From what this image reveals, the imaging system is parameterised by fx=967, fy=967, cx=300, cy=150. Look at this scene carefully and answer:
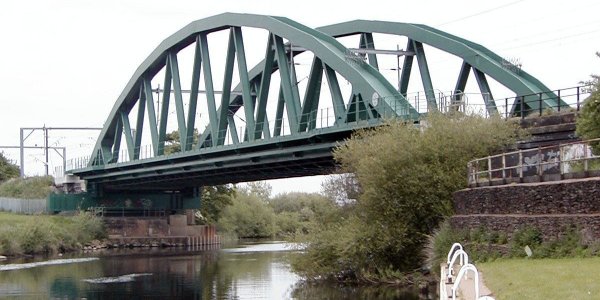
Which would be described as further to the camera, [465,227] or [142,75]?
[142,75]

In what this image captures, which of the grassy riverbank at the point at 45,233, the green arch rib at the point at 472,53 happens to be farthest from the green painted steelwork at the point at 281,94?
the grassy riverbank at the point at 45,233

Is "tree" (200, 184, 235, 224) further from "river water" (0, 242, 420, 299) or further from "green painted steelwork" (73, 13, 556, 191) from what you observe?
"river water" (0, 242, 420, 299)

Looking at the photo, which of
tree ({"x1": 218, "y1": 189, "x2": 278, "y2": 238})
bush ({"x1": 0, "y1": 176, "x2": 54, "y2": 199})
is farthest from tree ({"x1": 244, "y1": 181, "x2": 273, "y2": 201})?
bush ({"x1": 0, "y1": 176, "x2": 54, "y2": 199})

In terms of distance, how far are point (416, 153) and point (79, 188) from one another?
2795 inches

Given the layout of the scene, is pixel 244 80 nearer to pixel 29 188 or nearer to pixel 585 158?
pixel 585 158

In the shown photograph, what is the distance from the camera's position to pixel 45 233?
82.7 m

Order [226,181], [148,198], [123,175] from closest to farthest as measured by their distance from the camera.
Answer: [226,181] < [123,175] < [148,198]

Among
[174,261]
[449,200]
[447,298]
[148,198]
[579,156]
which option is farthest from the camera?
[148,198]

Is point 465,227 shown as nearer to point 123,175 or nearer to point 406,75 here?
point 406,75

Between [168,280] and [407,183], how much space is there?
18.5 meters

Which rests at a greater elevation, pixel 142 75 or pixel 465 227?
pixel 142 75

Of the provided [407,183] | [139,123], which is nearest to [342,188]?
[407,183]

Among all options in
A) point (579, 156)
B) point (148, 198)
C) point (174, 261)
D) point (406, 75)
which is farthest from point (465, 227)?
point (148, 198)

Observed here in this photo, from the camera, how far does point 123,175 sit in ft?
291
